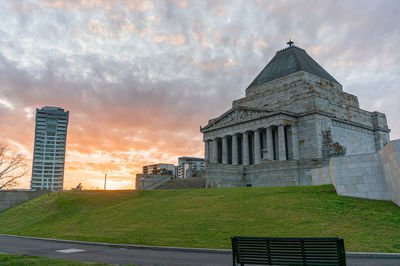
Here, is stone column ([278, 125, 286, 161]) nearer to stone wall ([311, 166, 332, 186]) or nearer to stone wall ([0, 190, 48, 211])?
stone wall ([311, 166, 332, 186])

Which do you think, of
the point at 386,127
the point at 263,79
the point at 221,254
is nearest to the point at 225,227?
the point at 221,254

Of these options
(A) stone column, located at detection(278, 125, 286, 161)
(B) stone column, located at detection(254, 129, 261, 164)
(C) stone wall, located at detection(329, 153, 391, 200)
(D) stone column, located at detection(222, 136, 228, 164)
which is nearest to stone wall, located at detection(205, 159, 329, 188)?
(A) stone column, located at detection(278, 125, 286, 161)

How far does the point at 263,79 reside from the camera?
68750 mm

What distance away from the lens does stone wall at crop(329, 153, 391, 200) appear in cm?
2078

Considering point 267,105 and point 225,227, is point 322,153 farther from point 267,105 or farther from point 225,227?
point 225,227

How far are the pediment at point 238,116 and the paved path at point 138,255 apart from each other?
43.5 m

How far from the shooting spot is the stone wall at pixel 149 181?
172ft

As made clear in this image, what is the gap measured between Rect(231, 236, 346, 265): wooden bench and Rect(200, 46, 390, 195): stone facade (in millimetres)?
33596

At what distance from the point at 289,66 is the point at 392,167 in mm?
49023

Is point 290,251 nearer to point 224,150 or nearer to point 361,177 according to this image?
point 361,177

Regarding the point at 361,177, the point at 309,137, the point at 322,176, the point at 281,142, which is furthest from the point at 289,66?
the point at 361,177

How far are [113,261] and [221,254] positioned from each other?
14.7ft

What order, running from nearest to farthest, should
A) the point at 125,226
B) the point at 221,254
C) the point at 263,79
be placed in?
1. the point at 221,254
2. the point at 125,226
3. the point at 263,79

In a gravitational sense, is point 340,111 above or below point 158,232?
above
